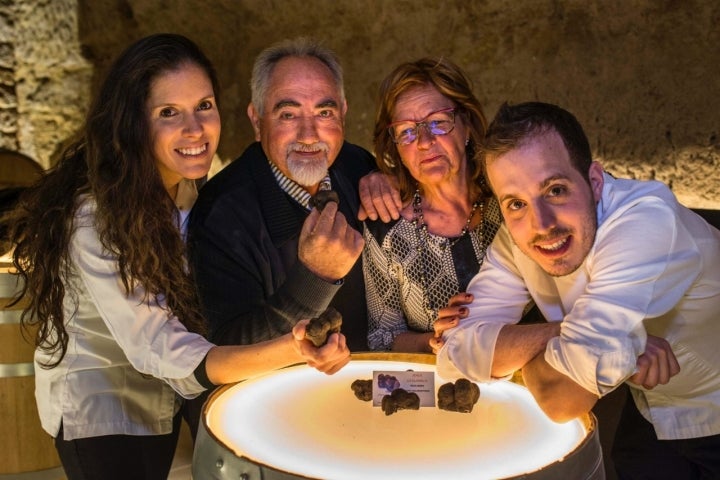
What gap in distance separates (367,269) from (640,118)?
5.55 feet

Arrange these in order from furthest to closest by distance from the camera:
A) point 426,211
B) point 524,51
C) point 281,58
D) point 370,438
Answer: point 524,51
point 281,58
point 426,211
point 370,438

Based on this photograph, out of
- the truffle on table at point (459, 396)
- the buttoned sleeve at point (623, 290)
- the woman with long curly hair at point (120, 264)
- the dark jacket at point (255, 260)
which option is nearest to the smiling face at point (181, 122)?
the woman with long curly hair at point (120, 264)

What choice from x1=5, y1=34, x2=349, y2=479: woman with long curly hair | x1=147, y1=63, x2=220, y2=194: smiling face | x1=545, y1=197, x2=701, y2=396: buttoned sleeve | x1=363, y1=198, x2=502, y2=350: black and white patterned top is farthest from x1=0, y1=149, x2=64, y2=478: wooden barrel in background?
x1=545, y1=197, x2=701, y2=396: buttoned sleeve

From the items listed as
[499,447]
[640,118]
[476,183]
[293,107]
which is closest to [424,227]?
[476,183]

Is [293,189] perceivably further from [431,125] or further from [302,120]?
[431,125]

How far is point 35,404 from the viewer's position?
2.54 metres

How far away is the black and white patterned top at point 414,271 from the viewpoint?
2463 mm

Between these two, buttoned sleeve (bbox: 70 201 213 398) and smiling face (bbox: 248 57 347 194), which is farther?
smiling face (bbox: 248 57 347 194)

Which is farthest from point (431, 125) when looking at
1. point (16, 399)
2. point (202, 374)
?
point (16, 399)

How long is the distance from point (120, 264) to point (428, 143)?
97 centimetres

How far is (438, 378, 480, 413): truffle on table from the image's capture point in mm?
1653

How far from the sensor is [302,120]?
8.45 ft

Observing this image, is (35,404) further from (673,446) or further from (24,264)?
(673,446)

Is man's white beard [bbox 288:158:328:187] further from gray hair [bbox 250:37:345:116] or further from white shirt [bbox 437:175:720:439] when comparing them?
white shirt [bbox 437:175:720:439]
